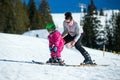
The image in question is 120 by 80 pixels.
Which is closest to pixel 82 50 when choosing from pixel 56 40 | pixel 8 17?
pixel 56 40

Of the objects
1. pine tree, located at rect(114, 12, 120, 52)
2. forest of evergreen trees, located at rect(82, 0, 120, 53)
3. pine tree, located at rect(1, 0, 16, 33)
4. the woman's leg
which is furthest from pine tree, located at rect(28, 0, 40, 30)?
the woman's leg

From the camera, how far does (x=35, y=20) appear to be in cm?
8794

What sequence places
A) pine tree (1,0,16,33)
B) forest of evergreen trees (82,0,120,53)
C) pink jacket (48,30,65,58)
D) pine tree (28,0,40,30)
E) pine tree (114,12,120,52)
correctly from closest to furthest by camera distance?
pink jacket (48,30,65,58), pine tree (1,0,16,33), pine tree (114,12,120,52), forest of evergreen trees (82,0,120,53), pine tree (28,0,40,30)

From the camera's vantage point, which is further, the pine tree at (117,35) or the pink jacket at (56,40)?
the pine tree at (117,35)

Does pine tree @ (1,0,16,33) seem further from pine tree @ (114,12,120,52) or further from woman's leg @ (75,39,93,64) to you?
woman's leg @ (75,39,93,64)

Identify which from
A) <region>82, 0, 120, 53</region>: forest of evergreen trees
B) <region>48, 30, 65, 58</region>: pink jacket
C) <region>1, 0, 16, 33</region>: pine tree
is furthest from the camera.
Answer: <region>82, 0, 120, 53</region>: forest of evergreen trees

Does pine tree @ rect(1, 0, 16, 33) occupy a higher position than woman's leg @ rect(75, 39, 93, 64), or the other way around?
pine tree @ rect(1, 0, 16, 33)

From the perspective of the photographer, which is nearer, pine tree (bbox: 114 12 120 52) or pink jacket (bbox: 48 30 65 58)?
pink jacket (bbox: 48 30 65 58)

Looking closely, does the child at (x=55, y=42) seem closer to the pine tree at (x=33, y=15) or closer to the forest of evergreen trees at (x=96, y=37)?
the forest of evergreen trees at (x=96, y=37)

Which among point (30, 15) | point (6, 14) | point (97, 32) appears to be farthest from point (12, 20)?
point (30, 15)

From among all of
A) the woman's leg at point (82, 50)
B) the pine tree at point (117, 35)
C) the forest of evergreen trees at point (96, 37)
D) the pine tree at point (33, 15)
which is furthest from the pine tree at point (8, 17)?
the woman's leg at point (82, 50)

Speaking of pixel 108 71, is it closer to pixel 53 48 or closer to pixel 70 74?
pixel 70 74

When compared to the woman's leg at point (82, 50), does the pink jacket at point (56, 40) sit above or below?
above

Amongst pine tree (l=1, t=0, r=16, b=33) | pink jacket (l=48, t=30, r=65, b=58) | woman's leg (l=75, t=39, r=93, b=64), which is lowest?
woman's leg (l=75, t=39, r=93, b=64)
